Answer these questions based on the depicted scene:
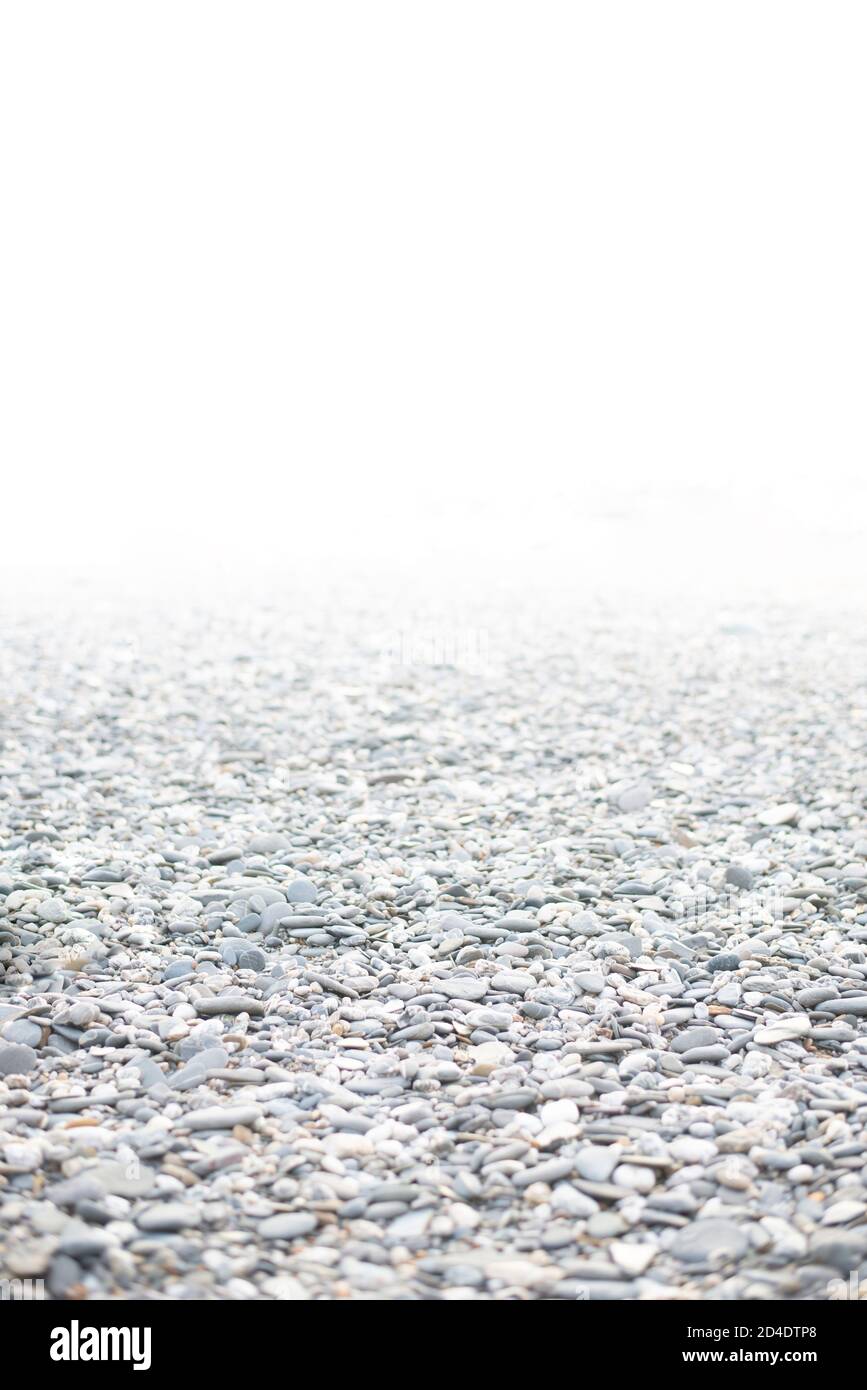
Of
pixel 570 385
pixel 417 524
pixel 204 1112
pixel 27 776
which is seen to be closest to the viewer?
pixel 204 1112

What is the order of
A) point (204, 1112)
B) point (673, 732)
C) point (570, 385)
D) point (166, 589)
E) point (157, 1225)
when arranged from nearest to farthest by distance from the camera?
point (157, 1225) < point (204, 1112) < point (673, 732) < point (166, 589) < point (570, 385)

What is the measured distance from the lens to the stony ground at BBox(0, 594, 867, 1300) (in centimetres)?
340

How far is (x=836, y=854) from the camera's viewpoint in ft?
22.4

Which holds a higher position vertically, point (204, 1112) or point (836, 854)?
point (836, 854)

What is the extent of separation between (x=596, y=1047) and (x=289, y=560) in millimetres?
19773

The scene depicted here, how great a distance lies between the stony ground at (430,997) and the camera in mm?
3398

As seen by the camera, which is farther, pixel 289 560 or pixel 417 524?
pixel 417 524

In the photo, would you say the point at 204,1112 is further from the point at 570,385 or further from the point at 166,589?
the point at 570,385

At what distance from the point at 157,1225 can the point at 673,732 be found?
681 centimetres

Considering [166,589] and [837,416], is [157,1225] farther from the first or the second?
[837,416]

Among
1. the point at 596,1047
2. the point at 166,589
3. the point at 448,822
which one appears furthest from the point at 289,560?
the point at 596,1047

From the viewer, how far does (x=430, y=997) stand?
486cm
